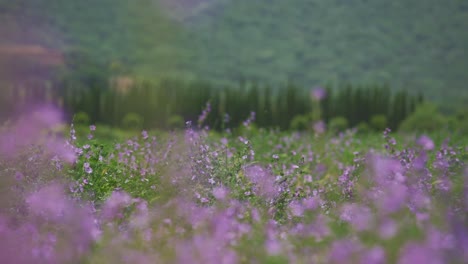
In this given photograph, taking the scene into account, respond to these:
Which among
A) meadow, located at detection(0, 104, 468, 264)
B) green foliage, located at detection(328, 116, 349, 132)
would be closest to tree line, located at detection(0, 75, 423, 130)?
green foliage, located at detection(328, 116, 349, 132)

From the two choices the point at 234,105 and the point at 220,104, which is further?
the point at 220,104

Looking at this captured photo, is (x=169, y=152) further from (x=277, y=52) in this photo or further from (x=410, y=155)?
(x=277, y=52)

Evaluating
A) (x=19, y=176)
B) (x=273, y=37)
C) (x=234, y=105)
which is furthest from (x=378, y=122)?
(x=273, y=37)

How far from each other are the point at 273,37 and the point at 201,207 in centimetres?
3932

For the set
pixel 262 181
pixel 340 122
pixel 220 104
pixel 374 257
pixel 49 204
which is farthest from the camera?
pixel 220 104

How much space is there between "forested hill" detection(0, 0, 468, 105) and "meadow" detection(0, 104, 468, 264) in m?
30.2

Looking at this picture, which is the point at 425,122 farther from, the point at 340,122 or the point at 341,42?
the point at 341,42

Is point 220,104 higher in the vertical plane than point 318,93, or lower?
lower

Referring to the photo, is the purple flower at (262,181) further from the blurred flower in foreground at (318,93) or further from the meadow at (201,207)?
the blurred flower in foreground at (318,93)

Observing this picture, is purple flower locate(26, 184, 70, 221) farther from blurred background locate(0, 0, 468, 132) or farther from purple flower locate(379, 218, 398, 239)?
blurred background locate(0, 0, 468, 132)

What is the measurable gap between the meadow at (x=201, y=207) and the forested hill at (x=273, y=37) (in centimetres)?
3019

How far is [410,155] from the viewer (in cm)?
480

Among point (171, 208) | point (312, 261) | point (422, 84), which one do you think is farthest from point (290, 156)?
point (422, 84)

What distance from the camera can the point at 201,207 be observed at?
3.85m
